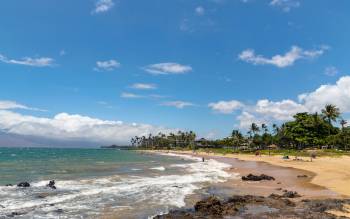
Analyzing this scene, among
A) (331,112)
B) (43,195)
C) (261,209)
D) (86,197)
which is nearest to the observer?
(261,209)

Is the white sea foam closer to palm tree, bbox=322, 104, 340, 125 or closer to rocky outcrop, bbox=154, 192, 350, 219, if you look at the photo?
rocky outcrop, bbox=154, 192, 350, 219

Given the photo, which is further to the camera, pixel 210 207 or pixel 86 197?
pixel 86 197

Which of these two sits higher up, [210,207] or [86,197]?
[210,207]

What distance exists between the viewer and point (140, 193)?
31859mm

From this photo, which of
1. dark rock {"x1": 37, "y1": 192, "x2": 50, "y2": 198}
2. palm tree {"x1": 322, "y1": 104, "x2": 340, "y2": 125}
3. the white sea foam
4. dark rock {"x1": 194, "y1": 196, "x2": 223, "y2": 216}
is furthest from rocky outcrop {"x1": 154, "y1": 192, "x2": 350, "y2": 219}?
palm tree {"x1": 322, "y1": 104, "x2": 340, "y2": 125}

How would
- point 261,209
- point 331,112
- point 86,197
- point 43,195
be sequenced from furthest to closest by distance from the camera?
point 331,112
point 43,195
point 86,197
point 261,209

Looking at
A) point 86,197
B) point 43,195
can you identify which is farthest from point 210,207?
point 43,195

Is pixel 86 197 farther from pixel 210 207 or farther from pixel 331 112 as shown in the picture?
pixel 331 112

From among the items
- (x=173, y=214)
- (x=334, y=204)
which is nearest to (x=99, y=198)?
(x=173, y=214)

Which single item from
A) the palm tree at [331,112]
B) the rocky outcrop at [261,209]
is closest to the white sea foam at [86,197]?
the rocky outcrop at [261,209]

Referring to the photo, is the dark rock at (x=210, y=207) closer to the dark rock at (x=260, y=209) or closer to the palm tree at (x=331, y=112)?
the dark rock at (x=260, y=209)

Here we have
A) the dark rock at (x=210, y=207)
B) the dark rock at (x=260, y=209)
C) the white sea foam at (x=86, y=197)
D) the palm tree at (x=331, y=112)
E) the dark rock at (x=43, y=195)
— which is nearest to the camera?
the dark rock at (x=260, y=209)

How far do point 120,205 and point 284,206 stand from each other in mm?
10499

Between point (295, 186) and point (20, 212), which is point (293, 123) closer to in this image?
point (295, 186)
